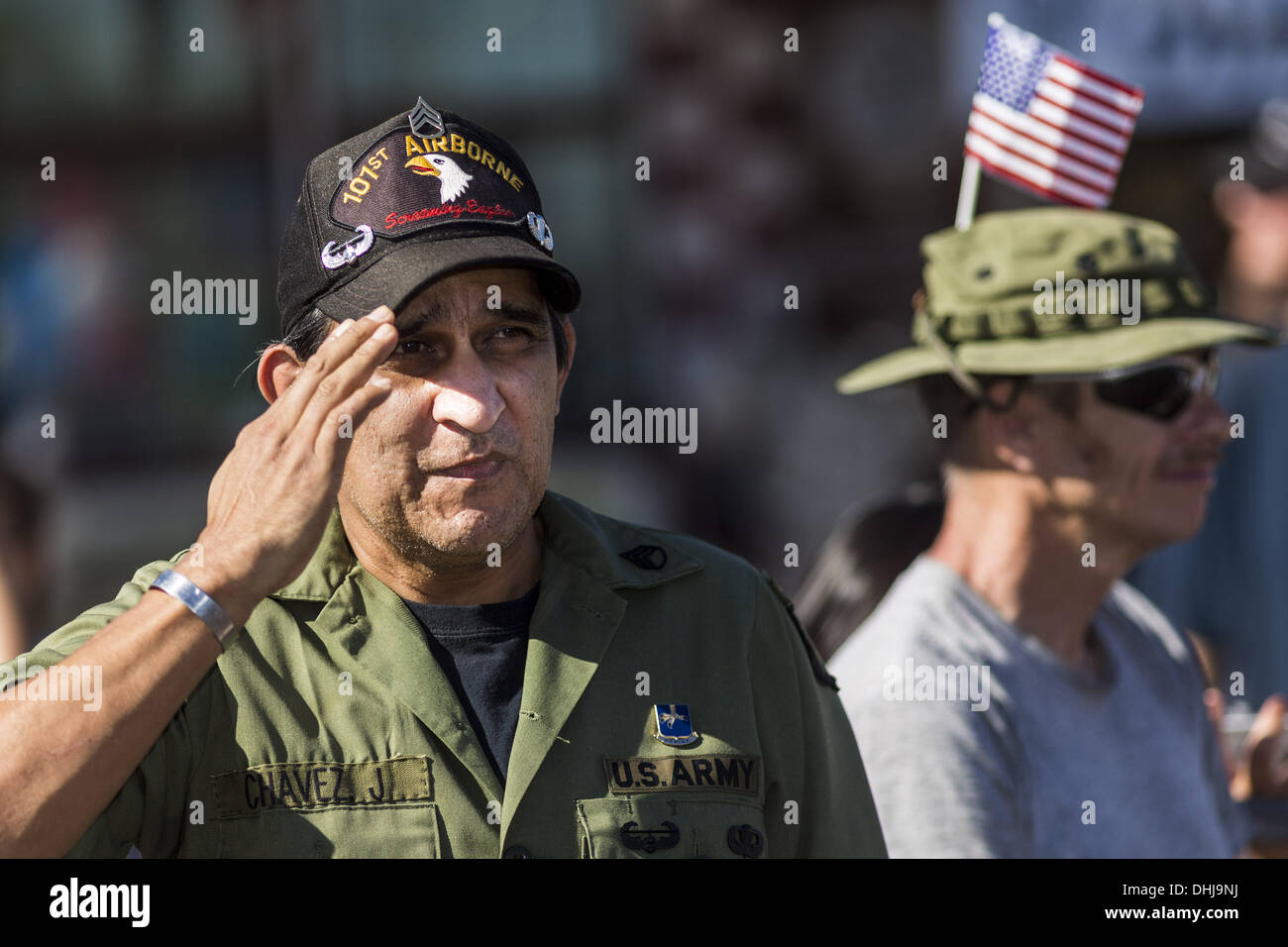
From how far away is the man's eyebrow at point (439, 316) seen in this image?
2344 millimetres

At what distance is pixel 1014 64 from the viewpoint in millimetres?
4348

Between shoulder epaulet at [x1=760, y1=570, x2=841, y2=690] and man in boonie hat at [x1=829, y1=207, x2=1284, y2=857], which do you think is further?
man in boonie hat at [x1=829, y1=207, x2=1284, y2=857]

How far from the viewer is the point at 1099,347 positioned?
138 inches

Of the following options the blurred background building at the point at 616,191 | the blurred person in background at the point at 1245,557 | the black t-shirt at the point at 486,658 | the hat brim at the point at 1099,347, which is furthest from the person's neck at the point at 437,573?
the blurred background building at the point at 616,191

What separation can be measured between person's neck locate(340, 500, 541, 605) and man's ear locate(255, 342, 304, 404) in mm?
224

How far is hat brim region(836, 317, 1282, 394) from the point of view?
344 centimetres

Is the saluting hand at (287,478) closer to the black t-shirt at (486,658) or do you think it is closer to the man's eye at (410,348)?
the man's eye at (410,348)

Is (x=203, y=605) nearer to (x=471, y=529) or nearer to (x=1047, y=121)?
(x=471, y=529)

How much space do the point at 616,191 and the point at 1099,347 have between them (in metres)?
3.19

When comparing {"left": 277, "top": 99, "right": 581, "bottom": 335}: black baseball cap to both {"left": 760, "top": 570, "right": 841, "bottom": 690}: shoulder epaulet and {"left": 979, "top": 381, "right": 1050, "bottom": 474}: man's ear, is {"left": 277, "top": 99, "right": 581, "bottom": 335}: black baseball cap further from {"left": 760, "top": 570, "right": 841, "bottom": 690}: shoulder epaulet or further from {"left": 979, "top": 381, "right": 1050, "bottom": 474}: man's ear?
{"left": 979, "top": 381, "right": 1050, "bottom": 474}: man's ear

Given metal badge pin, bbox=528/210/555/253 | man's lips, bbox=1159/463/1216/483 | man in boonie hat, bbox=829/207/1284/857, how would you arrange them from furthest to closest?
man's lips, bbox=1159/463/1216/483 < man in boonie hat, bbox=829/207/1284/857 < metal badge pin, bbox=528/210/555/253

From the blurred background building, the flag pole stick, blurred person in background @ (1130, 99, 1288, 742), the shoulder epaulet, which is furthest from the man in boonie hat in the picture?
the blurred background building
